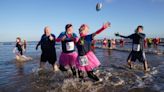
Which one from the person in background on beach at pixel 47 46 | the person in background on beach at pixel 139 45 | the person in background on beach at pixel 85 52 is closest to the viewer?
the person in background on beach at pixel 85 52

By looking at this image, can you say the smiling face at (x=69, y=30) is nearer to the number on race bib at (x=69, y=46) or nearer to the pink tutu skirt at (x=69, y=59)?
the number on race bib at (x=69, y=46)

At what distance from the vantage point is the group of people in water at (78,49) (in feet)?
24.0

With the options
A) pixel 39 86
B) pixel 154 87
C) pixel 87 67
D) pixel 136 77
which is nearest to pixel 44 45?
pixel 39 86

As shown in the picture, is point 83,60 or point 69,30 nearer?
point 83,60

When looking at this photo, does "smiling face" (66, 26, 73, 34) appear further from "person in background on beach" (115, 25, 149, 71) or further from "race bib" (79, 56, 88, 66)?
"person in background on beach" (115, 25, 149, 71)

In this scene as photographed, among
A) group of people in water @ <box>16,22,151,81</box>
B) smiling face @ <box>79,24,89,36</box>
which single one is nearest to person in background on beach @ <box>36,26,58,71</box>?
group of people in water @ <box>16,22,151,81</box>

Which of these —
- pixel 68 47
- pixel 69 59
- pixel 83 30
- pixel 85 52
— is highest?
pixel 83 30

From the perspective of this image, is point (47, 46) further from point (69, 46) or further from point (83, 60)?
point (83, 60)

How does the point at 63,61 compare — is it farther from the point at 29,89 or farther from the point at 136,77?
the point at 136,77

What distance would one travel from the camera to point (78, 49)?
748 cm

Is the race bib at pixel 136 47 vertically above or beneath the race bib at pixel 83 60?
above

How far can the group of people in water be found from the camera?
288 inches

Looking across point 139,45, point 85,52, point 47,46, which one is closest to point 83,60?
point 85,52

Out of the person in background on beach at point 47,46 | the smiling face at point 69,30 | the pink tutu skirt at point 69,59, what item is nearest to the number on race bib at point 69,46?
the pink tutu skirt at point 69,59
